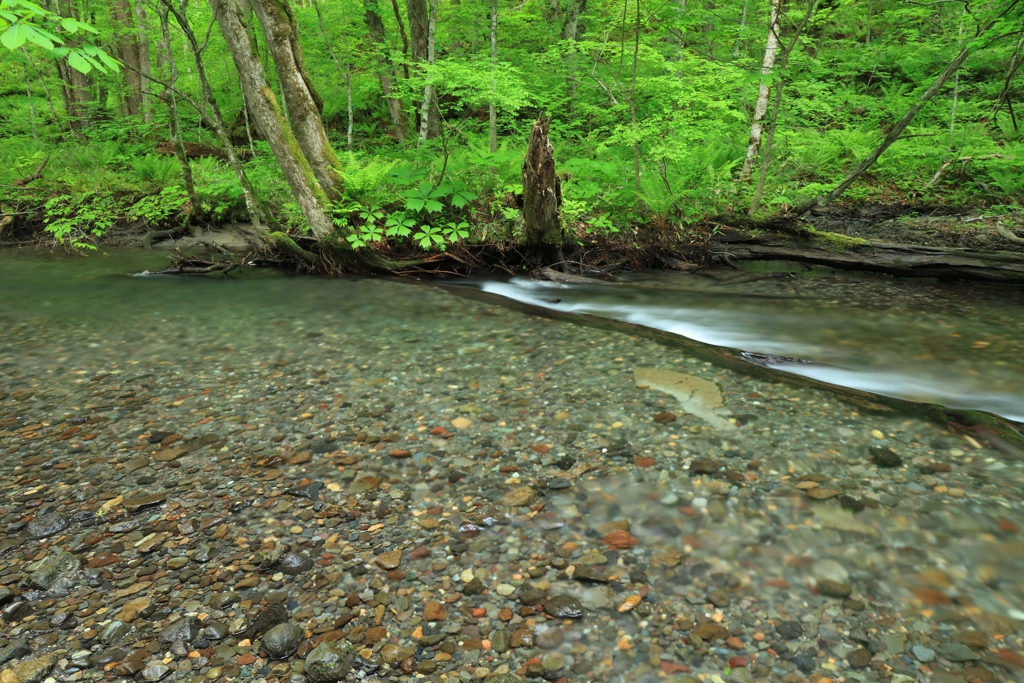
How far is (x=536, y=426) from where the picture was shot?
3953 mm

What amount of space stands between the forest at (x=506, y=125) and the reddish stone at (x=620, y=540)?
335 centimetres

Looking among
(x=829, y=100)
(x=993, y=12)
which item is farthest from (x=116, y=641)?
(x=829, y=100)

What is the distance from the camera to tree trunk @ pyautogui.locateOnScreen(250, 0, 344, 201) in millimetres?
7824

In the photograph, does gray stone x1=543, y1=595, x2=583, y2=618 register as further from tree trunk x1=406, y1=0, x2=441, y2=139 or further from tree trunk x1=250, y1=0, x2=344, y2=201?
tree trunk x1=406, y1=0, x2=441, y2=139

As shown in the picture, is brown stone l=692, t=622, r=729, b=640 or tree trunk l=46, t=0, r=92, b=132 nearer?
brown stone l=692, t=622, r=729, b=640

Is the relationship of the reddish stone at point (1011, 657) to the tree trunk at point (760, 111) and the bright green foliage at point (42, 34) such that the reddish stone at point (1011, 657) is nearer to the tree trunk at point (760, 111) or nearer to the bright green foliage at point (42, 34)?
the bright green foliage at point (42, 34)

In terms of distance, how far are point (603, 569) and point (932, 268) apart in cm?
719

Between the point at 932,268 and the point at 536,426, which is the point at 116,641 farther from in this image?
the point at 932,268

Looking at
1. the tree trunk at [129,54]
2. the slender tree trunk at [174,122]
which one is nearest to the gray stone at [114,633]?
the slender tree trunk at [174,122]

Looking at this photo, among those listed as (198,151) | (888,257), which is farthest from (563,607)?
(198,151)

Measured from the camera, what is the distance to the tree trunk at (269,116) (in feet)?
24.0

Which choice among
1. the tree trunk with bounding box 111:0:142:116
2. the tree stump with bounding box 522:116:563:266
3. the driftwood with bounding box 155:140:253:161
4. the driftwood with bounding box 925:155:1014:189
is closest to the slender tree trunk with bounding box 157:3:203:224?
the driftwood with bounding box 155:140:253:161

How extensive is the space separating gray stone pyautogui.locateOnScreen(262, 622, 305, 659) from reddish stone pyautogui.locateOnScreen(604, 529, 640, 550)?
1543 mm

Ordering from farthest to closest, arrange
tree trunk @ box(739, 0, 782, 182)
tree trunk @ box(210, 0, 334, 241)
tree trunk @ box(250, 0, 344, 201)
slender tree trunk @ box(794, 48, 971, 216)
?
tree trunk @ box(739, 0, 782, 182) < tree trunk @ box(250, 0, 344, 201) < tree trunk @ box(210, 0, 334, 241) < slender tree trunk @ box(794, 48, 971, 216)
